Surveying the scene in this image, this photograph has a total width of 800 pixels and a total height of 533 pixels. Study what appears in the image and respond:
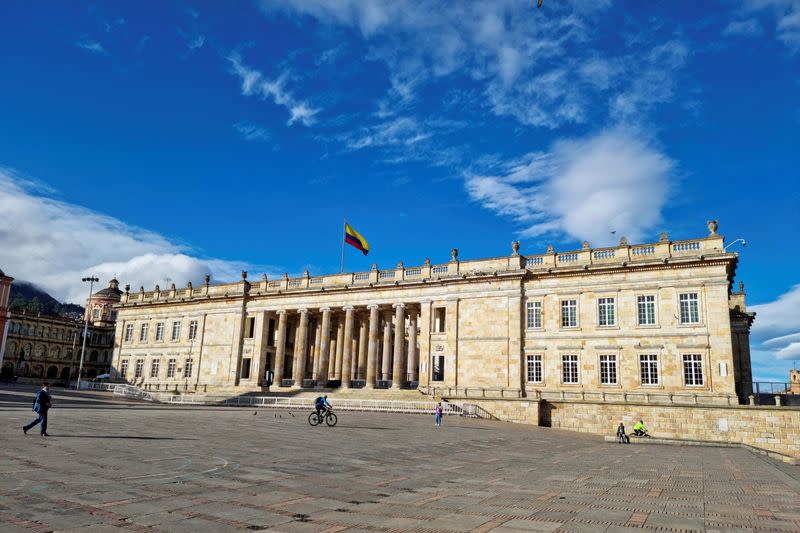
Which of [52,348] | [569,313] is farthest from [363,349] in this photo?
[52,348]

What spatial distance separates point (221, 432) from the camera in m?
22.7

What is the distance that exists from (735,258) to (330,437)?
31963mm

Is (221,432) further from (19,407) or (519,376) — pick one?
(519,376)

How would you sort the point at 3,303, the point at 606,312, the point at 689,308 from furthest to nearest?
the point at 3,303 → the point at 606,312 → the point at 689,308

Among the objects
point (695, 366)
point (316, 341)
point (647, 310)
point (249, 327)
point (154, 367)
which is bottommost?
point (154, 367)

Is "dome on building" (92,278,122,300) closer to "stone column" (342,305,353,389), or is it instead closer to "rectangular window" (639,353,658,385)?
"stone column" (342,305,353,389)

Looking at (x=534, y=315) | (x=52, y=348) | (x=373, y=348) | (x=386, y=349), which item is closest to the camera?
(x=534, y=315)

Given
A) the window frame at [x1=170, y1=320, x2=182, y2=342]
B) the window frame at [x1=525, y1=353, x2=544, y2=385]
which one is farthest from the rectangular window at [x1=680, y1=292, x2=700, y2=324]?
the window frame at [x1=170, y1=320, x2=182, y2=342]

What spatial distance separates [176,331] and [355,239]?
27.2 m

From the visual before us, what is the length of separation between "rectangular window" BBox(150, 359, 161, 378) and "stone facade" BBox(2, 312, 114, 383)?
73.4 feet

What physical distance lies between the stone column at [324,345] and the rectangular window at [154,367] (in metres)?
24.8

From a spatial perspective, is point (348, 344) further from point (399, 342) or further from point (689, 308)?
point (689, 308)

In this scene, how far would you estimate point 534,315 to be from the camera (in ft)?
154

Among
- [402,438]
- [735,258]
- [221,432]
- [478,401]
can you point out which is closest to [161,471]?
[221,432]
